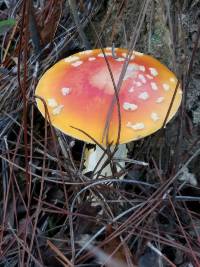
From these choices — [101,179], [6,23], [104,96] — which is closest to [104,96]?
[104,96]

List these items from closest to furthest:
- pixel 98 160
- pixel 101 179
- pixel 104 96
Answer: pixel 104 96, pixel 101 179, pixel 98 160

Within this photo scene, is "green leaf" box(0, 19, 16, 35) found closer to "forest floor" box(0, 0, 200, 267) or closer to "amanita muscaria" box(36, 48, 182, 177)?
"forest floor" box(0, 0, 200, 267)

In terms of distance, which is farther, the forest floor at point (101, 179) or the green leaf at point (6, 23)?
the green leaf at point (6, 23)

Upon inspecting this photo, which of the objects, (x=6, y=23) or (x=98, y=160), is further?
(x=98, y=160)

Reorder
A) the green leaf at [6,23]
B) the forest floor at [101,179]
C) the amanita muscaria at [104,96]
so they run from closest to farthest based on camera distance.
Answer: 1. the amanita muscaria at [104,96]
2. the forest floor at [101,179]
3. the green leaf at [6,23]

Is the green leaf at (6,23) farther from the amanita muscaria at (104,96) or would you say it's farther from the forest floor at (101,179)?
the amanita muscaria at (104,96)

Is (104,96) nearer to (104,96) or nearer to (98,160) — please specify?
(104,96)

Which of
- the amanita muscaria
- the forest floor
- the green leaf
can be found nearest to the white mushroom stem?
the forest floor

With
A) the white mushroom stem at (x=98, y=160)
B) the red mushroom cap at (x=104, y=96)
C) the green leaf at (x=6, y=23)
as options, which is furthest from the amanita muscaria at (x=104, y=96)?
the white mushroom stem at (x=98, y=160)
